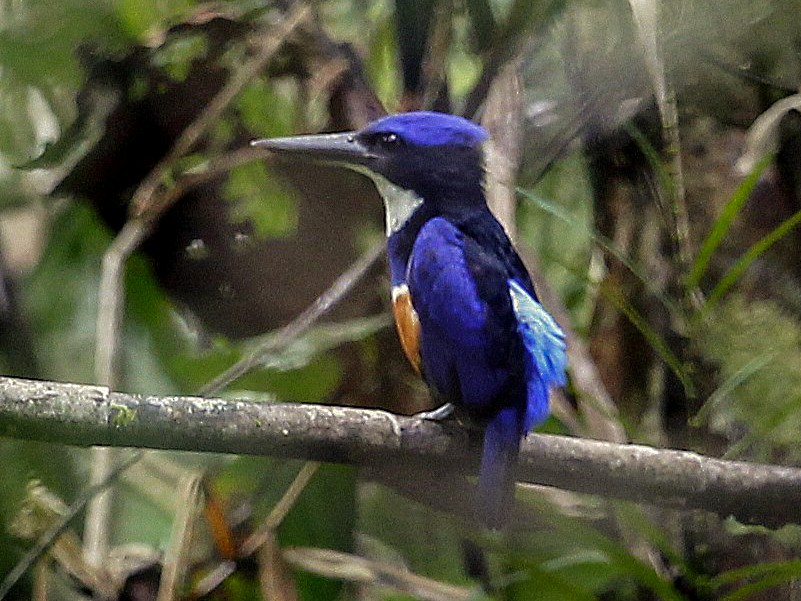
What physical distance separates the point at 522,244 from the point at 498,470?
1.66ft

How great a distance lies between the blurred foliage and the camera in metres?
1.21

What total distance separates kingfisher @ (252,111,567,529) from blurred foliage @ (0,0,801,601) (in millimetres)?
134

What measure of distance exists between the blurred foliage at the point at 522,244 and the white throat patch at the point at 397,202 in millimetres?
140

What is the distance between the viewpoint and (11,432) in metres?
0.78

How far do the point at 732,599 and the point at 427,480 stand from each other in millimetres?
305

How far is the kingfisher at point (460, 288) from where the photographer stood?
967 millimetres

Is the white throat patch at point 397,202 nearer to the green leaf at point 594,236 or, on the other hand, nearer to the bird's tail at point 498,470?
the green leaf at point 594,236

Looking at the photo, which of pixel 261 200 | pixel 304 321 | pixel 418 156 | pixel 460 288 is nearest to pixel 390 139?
pixel 418 156

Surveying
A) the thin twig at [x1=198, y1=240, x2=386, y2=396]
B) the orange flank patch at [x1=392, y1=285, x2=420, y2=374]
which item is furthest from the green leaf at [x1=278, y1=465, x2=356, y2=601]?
the orange flank patch at [x1=392, y1=285, x2=420, y2=374]

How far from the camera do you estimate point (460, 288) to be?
99 cm

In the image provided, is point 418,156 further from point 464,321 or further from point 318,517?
point 318,517

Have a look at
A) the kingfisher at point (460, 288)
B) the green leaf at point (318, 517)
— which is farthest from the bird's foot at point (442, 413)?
the green leaf at point (318, 517)

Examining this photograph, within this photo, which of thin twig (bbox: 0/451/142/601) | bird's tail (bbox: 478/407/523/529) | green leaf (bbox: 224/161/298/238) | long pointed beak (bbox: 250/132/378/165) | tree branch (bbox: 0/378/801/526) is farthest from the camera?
green leaf (bbox: 224/161/298/238)

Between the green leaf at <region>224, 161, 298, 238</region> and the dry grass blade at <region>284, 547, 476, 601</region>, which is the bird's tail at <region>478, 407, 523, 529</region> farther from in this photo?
the green leaf at <region>224, 161, 298, 238</region>
